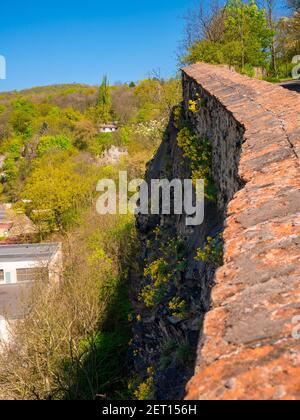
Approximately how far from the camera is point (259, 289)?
174 centimetres

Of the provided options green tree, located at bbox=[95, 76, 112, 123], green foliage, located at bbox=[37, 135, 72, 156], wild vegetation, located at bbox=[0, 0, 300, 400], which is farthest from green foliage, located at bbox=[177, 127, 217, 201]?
green tree, located at bbox=[95, 76, 112, 123]

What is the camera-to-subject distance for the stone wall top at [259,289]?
1.32 meters

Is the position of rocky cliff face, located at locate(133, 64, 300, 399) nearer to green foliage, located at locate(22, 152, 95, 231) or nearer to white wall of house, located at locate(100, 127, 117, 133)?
green foliage, located at locate(22, 152, 95, 231)

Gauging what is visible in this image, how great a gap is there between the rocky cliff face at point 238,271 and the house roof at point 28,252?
536 inches

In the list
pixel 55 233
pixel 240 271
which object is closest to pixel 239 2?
pixel 55 233

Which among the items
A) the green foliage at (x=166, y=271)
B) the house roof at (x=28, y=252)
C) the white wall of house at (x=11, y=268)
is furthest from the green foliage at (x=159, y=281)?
the white wall of house at (x=11, y=268)

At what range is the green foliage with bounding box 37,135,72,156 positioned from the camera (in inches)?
2007

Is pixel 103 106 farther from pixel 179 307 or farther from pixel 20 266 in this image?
pixel 179 307

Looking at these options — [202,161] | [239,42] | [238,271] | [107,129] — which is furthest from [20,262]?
[107,129]

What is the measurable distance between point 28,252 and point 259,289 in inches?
867

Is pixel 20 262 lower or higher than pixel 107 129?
lower

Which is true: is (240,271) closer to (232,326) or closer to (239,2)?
(232,326)

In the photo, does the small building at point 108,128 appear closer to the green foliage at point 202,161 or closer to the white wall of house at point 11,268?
the white wall of house at point 11,268
